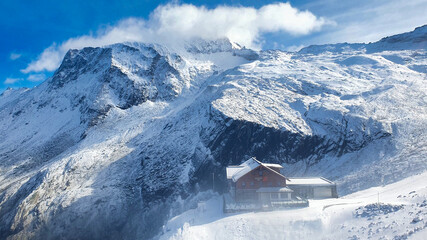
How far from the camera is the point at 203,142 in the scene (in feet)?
197

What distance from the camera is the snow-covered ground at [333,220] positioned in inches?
1109

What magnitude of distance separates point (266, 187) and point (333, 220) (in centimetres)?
1255

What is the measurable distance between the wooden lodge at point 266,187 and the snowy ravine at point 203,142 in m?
4.86

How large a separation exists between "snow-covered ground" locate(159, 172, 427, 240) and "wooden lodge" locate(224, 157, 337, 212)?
249 centimetres

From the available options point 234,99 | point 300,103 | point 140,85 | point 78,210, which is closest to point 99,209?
point 78,210

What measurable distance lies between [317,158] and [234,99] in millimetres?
23571

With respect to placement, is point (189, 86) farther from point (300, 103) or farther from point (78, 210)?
point (78, 210)

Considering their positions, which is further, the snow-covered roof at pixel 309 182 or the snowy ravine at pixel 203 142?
the snowy ravine at pixel 203 142

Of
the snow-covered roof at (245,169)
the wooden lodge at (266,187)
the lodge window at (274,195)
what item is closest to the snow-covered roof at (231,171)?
the wooden lodge at (266,187)

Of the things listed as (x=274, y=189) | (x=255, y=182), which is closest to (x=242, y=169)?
(x=255, y=182)

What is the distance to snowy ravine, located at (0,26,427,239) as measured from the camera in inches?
2090

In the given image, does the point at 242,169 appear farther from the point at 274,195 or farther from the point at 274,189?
the point at 274,195

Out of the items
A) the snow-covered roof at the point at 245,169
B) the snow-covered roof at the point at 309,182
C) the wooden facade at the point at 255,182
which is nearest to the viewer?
the snow-covered roof at the point at 245,169

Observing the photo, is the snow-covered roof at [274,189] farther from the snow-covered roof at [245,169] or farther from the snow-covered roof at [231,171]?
the snow-covered roof at [231,171]
